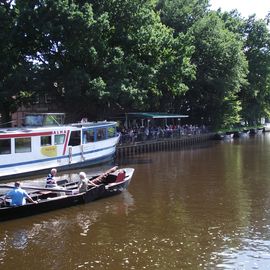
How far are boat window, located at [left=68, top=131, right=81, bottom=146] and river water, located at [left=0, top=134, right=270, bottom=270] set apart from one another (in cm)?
756

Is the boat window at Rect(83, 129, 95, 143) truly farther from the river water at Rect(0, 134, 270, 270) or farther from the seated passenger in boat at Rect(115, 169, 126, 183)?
the seated passenger in boat at Rect(115, 169, 126, 183)

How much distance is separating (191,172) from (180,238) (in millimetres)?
16776

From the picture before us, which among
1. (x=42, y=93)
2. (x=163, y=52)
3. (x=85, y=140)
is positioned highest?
(x=163, y=52)

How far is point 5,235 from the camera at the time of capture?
1719 cm

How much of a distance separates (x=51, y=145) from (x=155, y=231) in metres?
16.6

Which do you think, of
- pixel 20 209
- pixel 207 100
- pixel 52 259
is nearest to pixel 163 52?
pixel 207 100

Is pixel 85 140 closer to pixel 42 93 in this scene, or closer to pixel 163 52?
pixel 42 93

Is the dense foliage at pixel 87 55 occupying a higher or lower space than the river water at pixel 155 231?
higher

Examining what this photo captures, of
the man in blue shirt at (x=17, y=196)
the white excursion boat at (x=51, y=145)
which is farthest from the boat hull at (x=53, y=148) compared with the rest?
the man in blue shirt at (x=17, y=196)

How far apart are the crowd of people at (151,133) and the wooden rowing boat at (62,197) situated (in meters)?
22.1

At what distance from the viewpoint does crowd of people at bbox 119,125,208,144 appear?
47.6 metres

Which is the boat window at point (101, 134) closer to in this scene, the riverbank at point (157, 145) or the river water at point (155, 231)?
Result: the riverbank at point (157, 145)

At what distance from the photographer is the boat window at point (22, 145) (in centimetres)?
3000

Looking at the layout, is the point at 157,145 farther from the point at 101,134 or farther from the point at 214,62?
the point at 214,62
